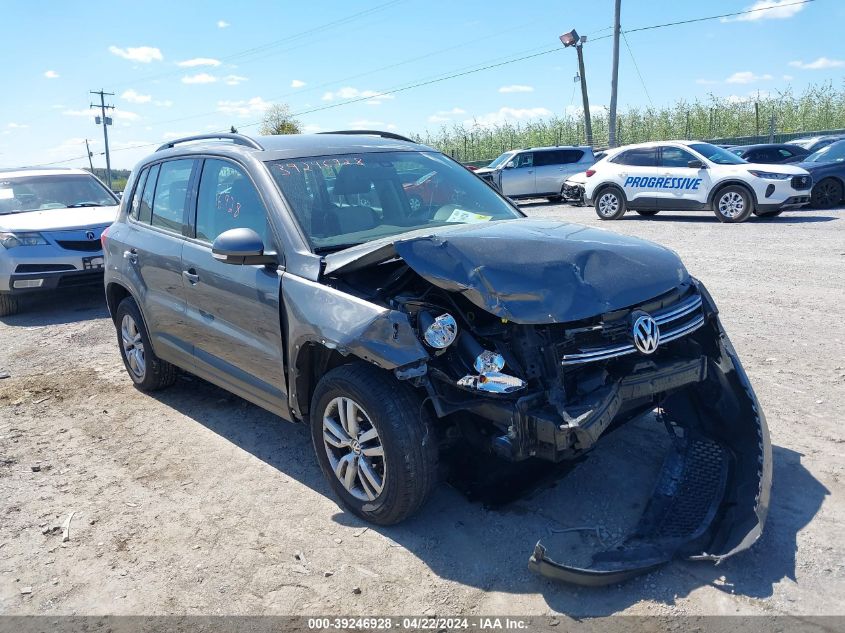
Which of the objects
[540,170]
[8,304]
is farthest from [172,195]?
[540,170]

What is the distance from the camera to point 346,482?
147 inches

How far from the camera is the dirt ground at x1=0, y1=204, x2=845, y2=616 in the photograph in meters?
3.06

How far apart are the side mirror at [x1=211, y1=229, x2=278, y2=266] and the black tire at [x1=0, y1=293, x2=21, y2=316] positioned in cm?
701

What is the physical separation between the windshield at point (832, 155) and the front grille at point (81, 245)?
596 inches

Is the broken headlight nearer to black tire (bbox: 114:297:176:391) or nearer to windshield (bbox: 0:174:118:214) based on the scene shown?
black tire (bbox: 114:297:176:391)

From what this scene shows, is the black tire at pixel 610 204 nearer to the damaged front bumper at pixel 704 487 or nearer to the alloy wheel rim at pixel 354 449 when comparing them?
the damaged front bumper at pixel 704 487

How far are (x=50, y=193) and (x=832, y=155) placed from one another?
1605 cm

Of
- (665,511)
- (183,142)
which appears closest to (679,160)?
(183,142)

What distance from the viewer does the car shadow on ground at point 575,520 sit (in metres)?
3.02

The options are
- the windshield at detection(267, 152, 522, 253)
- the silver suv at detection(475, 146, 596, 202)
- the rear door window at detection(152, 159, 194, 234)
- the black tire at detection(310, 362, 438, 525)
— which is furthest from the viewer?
the silver suv at detection(475, 146, 596, 202)

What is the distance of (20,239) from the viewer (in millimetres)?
9227

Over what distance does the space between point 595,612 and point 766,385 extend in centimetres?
291

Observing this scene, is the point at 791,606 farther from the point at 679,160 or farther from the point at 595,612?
the point at 679,160

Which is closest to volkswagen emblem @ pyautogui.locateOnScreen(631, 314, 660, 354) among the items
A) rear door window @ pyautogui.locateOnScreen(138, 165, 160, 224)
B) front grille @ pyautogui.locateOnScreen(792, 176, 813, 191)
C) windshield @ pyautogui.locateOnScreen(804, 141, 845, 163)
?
rear door window @ pyautogui.locateOnScreen(138, 165, 160, 224)
